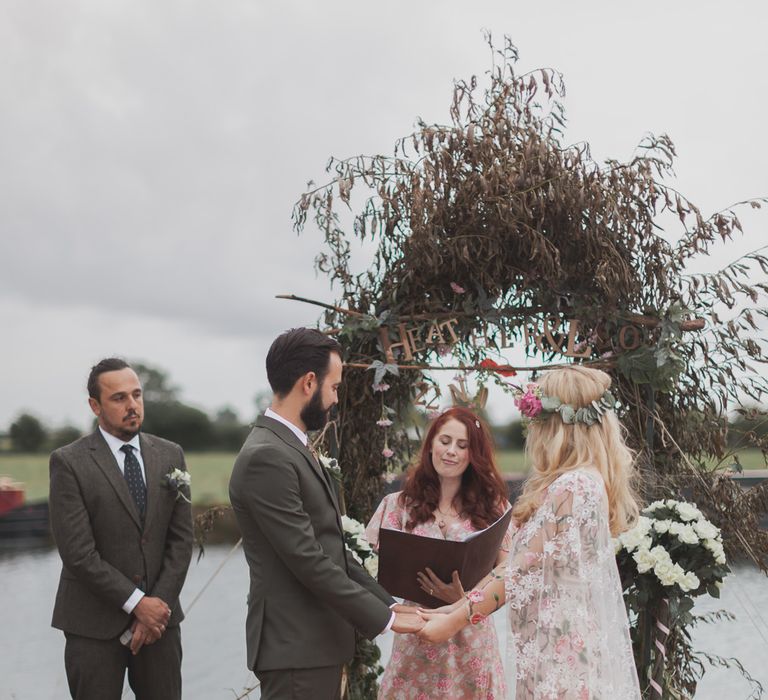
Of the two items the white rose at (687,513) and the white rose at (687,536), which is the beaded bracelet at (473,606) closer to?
the white rose at (687,536)

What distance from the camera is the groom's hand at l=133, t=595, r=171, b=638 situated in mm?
3488

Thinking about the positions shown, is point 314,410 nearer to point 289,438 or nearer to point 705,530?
point 289,438

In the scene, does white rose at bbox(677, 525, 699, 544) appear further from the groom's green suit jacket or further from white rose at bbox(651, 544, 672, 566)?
the groom's green suit jacket

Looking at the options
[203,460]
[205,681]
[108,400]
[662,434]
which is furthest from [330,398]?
[205,681]

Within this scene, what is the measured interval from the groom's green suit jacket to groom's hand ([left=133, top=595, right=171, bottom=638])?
847mm

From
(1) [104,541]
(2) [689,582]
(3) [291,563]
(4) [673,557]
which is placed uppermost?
(1) [104,541]

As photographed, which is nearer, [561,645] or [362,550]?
[561,645]

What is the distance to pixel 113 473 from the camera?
361 cm

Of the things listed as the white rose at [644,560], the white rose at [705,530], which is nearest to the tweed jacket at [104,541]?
the white rose at [644,560]

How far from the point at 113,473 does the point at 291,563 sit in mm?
1260

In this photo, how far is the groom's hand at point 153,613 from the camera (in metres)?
3.49

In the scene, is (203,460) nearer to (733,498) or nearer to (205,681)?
(205,681)

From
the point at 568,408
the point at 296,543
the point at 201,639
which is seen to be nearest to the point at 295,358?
the point at 296,543

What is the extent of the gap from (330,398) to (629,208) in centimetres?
259
